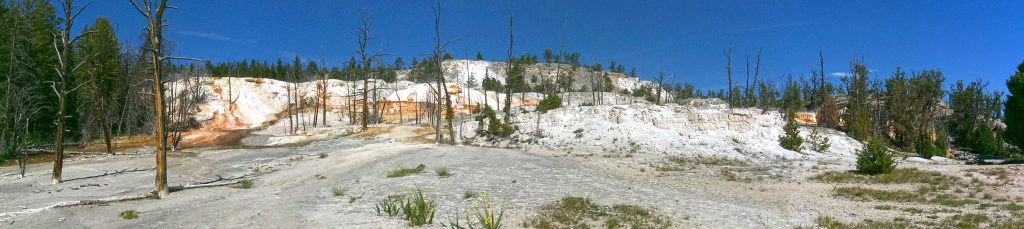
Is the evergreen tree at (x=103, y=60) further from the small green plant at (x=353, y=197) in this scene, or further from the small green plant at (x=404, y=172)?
the small green plant at (x=353, y=197)

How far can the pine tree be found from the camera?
3569 cm

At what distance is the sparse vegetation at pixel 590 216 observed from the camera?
1031 centimetres

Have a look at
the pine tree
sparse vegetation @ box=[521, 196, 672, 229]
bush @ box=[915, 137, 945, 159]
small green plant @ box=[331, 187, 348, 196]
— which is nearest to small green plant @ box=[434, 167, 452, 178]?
small green plant @ box=[331, 187, 348, 196]

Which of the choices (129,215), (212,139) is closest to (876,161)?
(129,215)

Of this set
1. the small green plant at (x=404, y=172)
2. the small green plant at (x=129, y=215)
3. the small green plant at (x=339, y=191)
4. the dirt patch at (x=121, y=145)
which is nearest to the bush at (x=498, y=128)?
the small green plant at (x=404, y=172)

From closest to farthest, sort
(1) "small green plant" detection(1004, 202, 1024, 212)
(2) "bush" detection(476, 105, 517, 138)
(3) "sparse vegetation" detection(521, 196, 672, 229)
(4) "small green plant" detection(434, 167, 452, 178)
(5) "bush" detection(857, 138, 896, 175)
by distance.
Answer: (3) "sparse vegetation" detection(521, 196, 672, 229), (1) "small green plant" detection(1004, 202, 1024, 212), (4) "small green plant" detection(434, 167, 452, 178), (5) "bush" detection(857, 138, 896, 175), (2) "bush" detection(476, 105, 517, 138)

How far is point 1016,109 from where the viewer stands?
36.4m

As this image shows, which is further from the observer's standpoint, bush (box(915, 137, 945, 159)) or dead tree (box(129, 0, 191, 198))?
bush (box(915, 137, 945, 159))

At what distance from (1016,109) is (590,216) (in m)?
41.1

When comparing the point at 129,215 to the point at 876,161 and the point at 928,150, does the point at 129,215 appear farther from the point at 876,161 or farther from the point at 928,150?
the point at 928,150

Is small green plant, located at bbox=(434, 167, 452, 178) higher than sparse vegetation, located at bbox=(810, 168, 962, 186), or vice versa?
small green plant, located at bbox=(434, 167, 452, 178)

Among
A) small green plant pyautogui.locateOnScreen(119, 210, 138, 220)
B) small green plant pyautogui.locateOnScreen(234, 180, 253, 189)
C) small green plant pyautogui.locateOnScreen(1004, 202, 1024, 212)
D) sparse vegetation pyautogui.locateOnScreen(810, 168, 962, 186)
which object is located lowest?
sparse vegetation pyautogui.locateOnScreen(810, 168, 962, 186)

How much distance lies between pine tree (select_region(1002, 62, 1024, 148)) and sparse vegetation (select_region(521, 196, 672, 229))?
3879 centimetres

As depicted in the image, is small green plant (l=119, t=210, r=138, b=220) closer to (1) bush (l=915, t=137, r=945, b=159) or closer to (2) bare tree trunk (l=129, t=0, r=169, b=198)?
(2) bare tree trunk (l=129, t=0, r=169, b=198)
